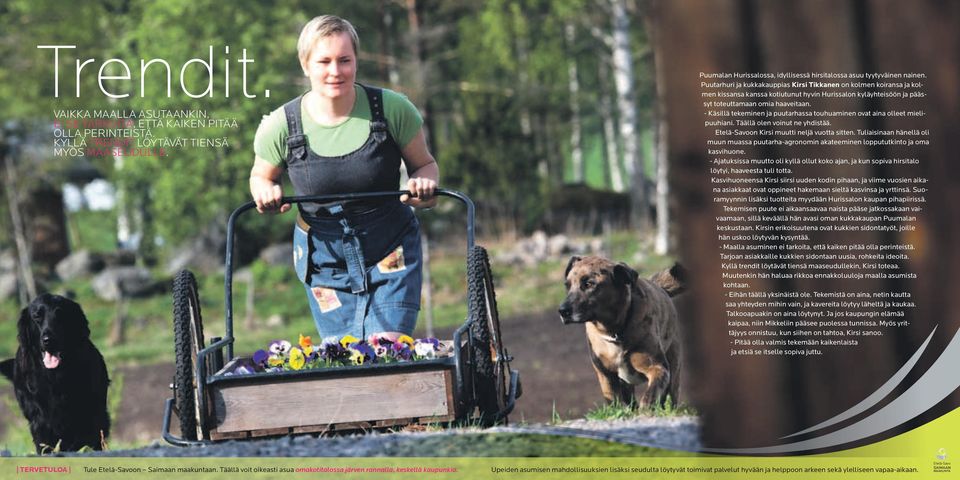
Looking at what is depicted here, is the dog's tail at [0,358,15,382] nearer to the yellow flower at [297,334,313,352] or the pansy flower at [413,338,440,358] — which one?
the yellow flower at [297,334,313,352]

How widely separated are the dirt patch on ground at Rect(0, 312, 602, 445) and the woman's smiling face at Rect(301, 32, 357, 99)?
5759mm

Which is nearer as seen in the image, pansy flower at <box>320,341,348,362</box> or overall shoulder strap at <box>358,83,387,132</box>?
pansy flower at <box>320,341,348,362</box>

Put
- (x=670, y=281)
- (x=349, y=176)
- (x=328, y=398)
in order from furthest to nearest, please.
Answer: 1. (x=670, y=281)
2. (x=349, y=176)
3. (x=328, y=398)

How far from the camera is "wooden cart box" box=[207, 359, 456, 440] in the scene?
161 inches

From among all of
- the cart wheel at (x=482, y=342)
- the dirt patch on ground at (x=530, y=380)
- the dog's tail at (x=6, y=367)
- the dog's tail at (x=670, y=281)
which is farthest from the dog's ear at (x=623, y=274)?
the dirt patch on ground at (x=530, y=380)

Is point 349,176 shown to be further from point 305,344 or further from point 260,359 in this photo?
point 260,359

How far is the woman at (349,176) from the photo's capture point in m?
4.67

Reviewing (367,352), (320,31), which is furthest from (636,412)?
(320,31)

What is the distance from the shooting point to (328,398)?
13.4 feet

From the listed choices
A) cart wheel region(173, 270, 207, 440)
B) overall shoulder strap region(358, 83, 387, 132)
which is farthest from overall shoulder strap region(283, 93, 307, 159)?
cart wheel region(173, 270, 207, 440)

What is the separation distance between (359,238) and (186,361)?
86cm

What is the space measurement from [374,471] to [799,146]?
1690 millimetres

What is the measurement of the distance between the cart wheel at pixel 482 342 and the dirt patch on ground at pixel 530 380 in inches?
218

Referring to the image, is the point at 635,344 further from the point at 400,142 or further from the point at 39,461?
the point at 39,461
